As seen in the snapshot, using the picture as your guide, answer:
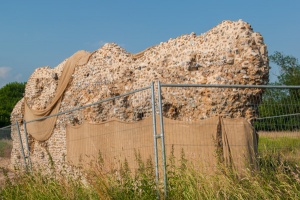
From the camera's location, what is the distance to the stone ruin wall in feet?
30.3

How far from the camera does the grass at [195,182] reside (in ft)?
21.4

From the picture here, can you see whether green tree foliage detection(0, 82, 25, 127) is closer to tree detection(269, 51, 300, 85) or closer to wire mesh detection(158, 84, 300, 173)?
tree detection(269, 51, 300, 85)

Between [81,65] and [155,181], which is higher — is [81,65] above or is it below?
above

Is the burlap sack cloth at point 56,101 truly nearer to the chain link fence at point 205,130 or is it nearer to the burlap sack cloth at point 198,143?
the chain link fence at point 205,130

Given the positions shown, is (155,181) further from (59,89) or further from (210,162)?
(59,89)

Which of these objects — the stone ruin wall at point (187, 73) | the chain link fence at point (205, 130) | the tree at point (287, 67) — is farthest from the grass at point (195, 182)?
the tree at point (287, 67)

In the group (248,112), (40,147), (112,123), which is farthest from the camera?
(40,147)

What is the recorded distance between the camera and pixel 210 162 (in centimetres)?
762

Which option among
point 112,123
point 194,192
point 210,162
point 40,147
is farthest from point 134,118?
point 40,147

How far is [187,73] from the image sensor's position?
987cm

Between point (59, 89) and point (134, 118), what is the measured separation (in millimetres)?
4524

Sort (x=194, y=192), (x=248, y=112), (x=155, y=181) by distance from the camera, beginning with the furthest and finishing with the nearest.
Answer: (x=248, y=112)
(x=155, y=181)
(x=194, y=192)

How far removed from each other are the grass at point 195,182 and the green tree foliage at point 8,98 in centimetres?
3688

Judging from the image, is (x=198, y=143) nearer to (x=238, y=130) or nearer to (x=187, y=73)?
(x=238, y=130)
